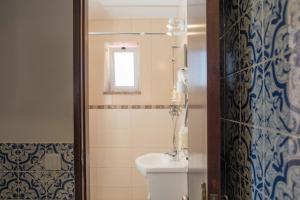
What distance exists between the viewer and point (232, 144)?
4.16 feet

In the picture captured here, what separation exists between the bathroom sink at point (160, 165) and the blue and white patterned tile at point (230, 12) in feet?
5.02

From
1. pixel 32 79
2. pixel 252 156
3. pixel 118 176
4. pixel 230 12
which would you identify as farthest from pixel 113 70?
pixel 252 156

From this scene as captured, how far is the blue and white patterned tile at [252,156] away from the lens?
94 cm

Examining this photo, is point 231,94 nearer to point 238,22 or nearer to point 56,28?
point 238,22

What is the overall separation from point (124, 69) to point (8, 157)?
2.43 m

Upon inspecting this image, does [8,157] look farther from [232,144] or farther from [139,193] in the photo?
[139,193]

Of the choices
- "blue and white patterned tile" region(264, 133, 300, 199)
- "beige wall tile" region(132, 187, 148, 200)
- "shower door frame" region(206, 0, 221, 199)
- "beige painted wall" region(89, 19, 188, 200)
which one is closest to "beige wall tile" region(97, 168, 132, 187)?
"beige painted wall" region(89, 19, 188, 200)

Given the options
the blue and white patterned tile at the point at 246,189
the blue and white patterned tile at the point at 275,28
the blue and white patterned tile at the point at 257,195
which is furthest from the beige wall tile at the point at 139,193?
the blue and white patterned tile at the point at 275,28

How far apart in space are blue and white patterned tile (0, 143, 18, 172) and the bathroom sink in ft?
3.41

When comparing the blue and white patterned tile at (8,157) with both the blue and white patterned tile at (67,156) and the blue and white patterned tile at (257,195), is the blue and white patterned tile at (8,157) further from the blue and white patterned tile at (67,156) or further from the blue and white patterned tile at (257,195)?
the blue and white patterned tile at (257,195)

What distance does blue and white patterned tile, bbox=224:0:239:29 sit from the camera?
1191 mm

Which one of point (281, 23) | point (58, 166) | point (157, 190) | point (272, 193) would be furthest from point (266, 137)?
point (157, 190)

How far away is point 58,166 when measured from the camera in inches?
77.8

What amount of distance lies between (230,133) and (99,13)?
3.06 meters
